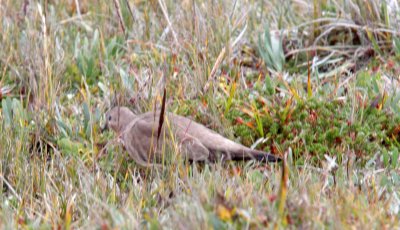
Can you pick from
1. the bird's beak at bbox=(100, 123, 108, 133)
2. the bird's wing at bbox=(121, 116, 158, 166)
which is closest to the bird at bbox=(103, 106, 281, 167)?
the bird's wing at bbox=(121, 116, 158, 166)

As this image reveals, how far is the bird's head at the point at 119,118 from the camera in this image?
573cm

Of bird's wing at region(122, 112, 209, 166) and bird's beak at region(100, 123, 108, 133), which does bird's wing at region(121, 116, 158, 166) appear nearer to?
bird's wing at region(122, 112, 209, 166)

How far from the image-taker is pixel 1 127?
5336 millimetres

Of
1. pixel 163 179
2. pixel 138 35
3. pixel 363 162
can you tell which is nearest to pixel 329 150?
pixel 363 162

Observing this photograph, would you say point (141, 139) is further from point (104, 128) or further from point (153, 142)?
point (104, 128)

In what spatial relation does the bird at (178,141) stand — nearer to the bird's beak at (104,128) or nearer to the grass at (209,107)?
the grass at (209,107)

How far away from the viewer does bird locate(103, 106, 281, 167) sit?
5.09 metres

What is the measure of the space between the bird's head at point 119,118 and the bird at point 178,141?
0.03 meters

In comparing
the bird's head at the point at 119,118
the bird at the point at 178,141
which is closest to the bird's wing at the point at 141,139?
the bird at the point at 178,141

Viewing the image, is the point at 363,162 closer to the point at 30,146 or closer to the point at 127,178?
the point at 127,178

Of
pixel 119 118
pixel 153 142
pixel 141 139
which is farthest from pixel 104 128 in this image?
pixel 153 142

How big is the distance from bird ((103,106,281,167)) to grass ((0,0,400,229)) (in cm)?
9

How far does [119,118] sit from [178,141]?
577 millimetres

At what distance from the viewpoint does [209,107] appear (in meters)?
5.78
